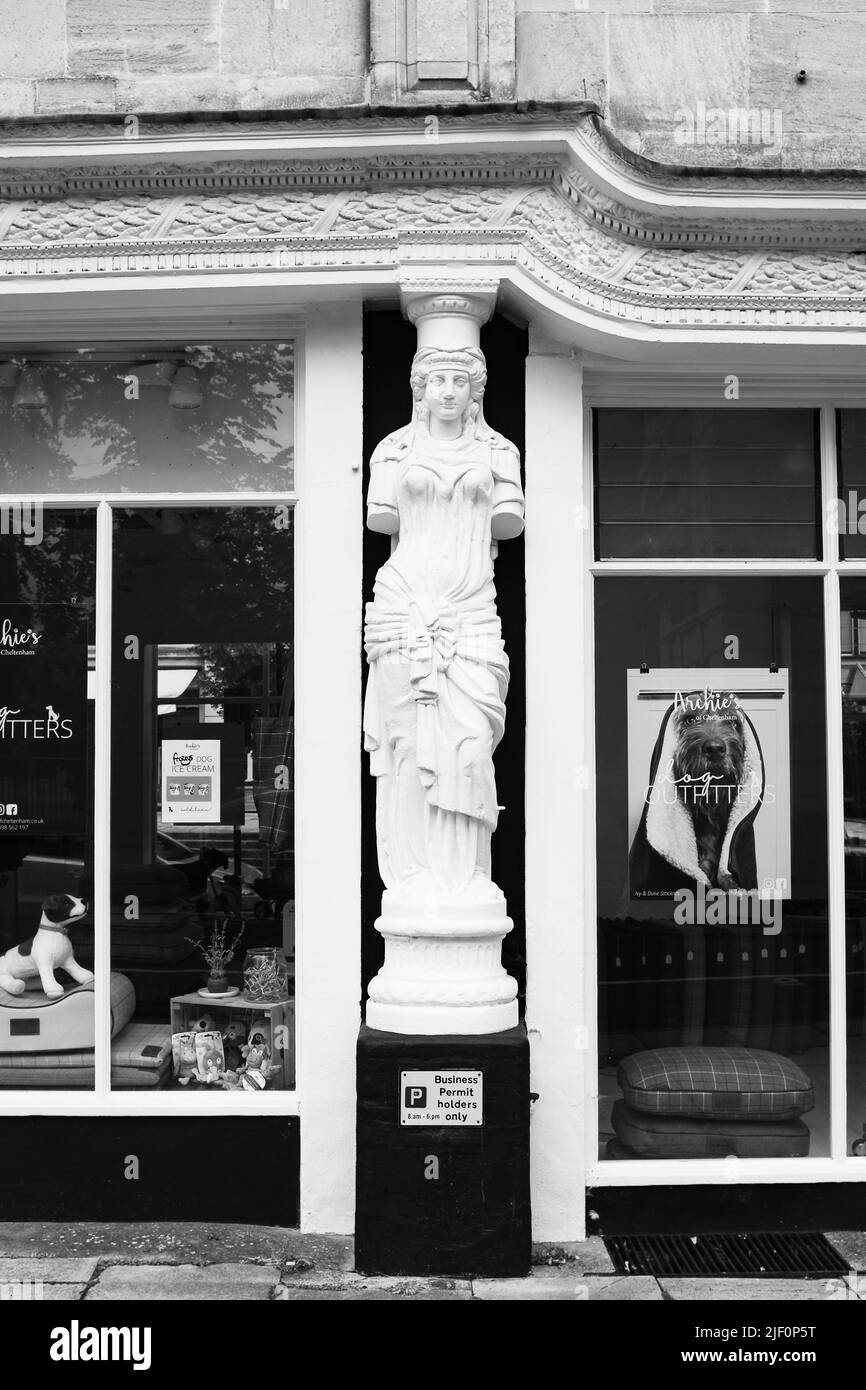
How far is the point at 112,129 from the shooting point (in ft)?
17.7

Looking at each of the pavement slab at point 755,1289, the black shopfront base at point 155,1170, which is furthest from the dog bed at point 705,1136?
the black shopfront base at point 155,1170

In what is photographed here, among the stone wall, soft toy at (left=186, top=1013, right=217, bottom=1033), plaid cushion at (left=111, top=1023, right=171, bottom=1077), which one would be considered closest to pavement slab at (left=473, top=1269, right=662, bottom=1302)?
soft toy at (left=186, top=1013, right=217, bottom=1033)

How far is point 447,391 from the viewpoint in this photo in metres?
5.39

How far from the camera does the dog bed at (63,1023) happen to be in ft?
19.2

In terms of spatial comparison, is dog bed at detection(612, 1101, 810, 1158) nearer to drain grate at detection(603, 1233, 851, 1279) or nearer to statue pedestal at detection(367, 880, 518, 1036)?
drain grate at detection(603, 1233, 851, 1279)

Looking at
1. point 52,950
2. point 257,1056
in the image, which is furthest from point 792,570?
point 52,950

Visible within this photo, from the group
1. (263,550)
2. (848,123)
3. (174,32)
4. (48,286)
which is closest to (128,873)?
(263,550)

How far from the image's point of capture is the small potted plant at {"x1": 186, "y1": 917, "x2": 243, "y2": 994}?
19.3 feet

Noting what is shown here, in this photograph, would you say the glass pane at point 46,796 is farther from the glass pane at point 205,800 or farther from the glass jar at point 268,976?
the glass jar at point 268,976

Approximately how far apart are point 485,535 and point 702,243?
167cm

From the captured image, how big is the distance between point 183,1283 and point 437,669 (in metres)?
2.62

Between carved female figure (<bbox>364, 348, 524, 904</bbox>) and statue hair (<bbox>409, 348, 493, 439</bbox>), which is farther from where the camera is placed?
statue hair (<bbox>409, 348, 493, 439</bbox>)

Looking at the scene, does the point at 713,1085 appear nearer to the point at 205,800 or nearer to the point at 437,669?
the point at 437,669

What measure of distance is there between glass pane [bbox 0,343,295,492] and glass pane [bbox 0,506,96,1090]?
0.87 feet
